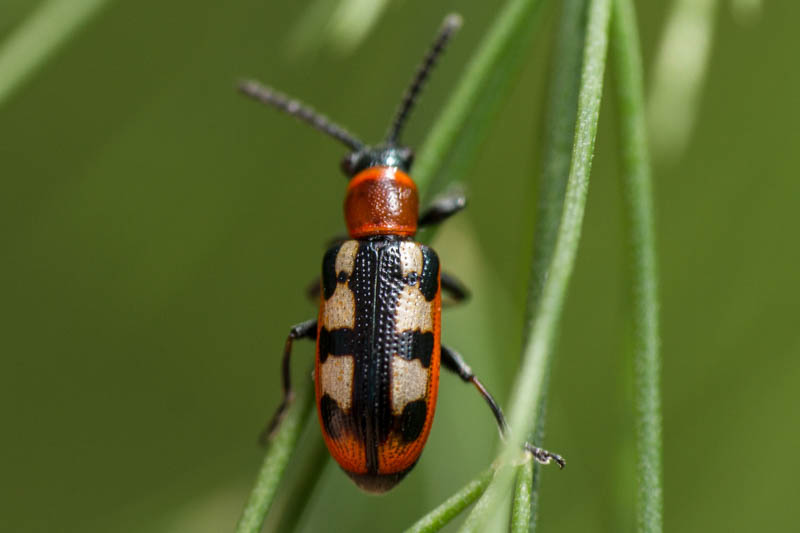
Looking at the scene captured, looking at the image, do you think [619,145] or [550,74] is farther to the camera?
[550,74]

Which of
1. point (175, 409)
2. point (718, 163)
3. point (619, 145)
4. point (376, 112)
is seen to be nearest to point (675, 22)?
point (718, 163)

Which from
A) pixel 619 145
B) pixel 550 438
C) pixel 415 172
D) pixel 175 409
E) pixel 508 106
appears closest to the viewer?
pixel 619 145

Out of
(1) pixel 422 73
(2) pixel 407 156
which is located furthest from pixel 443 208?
(1) pixel 422 73

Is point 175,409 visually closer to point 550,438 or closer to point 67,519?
point 67,519

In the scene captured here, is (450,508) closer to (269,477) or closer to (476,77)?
(269,477)

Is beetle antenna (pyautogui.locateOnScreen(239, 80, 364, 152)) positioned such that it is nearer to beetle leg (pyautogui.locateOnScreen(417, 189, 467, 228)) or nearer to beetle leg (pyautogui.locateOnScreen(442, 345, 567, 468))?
beetle leg (pyautogui.locateOnScreen(417, 189, 467, 228))
